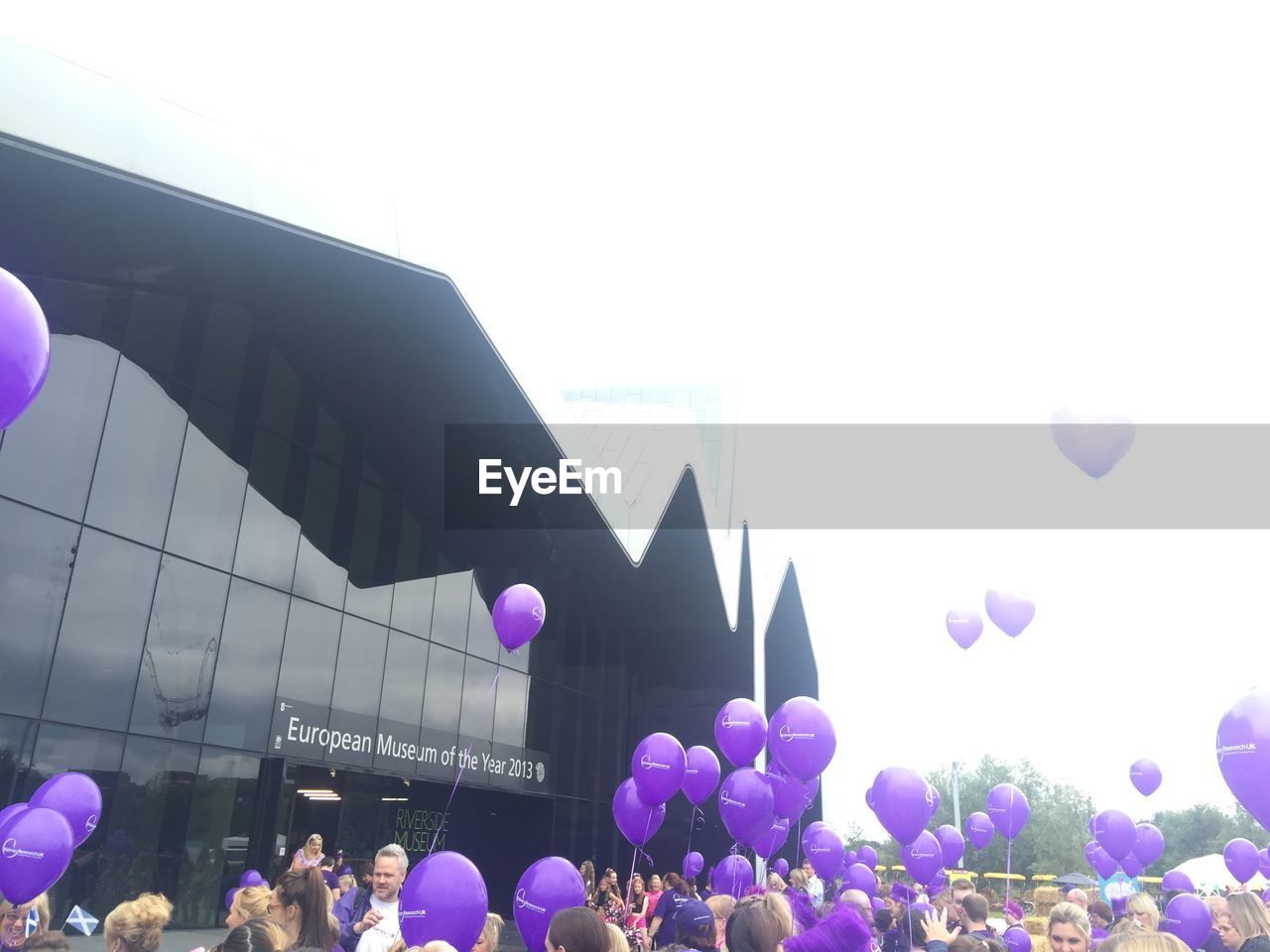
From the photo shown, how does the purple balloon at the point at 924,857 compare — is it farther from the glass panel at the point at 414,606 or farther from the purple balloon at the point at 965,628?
the glass panel at the point at 414,606

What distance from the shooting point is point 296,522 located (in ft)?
42.9

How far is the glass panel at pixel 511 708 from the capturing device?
56.3 ft

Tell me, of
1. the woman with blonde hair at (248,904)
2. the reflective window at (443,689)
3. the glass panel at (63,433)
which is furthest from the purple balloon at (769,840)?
the glass panel at (63,433)

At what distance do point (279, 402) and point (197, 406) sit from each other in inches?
54.9

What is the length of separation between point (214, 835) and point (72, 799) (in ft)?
16.5

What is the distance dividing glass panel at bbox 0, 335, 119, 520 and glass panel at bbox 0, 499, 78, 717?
23 centimetres

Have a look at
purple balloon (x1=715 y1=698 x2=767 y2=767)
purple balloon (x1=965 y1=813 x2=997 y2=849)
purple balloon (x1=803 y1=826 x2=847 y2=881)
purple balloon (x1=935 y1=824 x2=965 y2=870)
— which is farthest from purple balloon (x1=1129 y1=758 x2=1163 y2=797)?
purple balloon (x1=715 y1=698 x2=767 y2=767)

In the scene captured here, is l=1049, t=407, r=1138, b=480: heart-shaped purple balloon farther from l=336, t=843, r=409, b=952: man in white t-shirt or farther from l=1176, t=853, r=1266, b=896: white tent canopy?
l=1176, t=853, r=1266, b=896: white tent canopy

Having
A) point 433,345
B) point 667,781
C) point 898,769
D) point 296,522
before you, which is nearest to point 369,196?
point 433,345

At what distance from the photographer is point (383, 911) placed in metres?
5.05

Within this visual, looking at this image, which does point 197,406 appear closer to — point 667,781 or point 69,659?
point 69,659

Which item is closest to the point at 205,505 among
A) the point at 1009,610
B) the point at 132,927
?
the point at 132,927

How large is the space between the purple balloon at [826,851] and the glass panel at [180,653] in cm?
744

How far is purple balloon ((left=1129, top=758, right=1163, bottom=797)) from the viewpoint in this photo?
14367 mm
